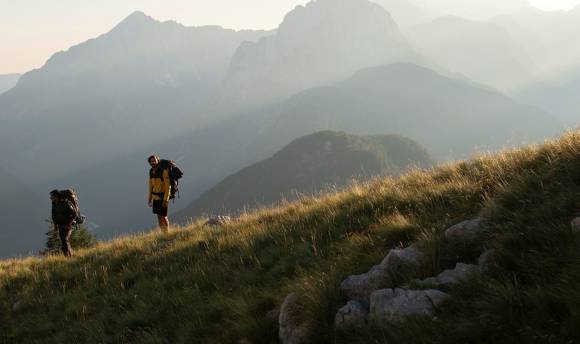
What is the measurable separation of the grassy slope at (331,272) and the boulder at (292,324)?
0.11m

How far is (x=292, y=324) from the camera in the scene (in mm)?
4254

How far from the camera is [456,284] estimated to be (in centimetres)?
370

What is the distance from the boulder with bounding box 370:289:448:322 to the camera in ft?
11.7

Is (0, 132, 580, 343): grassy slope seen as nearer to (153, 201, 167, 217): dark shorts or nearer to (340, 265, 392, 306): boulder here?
(340, 265, 392, 306): boulder

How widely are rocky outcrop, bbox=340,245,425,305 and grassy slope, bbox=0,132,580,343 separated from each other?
0.58ft

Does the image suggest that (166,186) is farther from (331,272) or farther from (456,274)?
(456,274)

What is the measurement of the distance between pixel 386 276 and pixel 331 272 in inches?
31.7

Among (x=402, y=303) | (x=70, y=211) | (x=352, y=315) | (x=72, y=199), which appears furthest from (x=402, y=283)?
(x=72, y=199)

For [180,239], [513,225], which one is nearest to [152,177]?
[180,239]

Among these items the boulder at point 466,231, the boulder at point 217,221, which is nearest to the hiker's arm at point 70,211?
the boulder at point 217,221

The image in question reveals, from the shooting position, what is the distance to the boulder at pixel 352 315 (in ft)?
12.8

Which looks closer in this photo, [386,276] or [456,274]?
[456,274]

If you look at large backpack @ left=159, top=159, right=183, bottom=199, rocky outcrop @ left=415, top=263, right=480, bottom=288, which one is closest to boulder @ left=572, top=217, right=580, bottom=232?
rocky outcrop @ left=415, top=263, right=480, bottom=288

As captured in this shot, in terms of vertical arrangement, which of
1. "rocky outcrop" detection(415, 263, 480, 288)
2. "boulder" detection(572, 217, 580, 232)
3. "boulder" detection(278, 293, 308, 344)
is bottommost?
"boulder" detection(278, 293, 308, 344)
